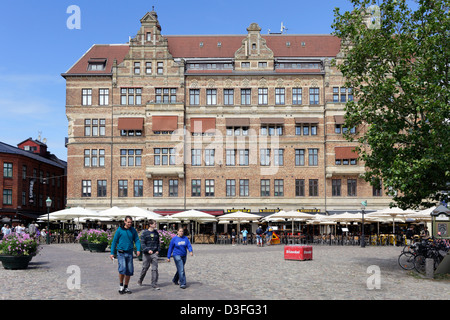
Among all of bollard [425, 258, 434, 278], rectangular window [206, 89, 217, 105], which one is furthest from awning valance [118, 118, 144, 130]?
bollard [425, 258, 434, 278]

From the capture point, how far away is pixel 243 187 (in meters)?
50.0

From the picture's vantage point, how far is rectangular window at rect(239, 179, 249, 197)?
49.9 metres

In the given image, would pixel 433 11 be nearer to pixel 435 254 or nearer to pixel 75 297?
pixel 435 254

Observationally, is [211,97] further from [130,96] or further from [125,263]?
[125,263]

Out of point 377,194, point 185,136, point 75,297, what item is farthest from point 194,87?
point 75,297

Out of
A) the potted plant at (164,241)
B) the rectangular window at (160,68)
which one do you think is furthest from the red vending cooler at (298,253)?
the rectangular window at (160,68)

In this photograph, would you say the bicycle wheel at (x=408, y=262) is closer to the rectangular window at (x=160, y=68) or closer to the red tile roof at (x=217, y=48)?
the red tile roof at (x=217, y=48)

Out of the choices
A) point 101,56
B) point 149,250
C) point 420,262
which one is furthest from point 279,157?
point 149,250

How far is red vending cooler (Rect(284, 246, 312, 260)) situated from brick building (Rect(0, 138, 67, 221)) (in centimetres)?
3971

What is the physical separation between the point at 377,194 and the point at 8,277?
3896 centimetres

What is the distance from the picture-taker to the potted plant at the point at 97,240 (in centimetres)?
2908

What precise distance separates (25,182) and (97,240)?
34.1 meters

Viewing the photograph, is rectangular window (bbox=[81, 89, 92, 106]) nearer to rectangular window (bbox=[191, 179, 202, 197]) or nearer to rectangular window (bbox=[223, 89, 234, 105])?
rectangular window (bbox=[191, 179, 202, 197])
